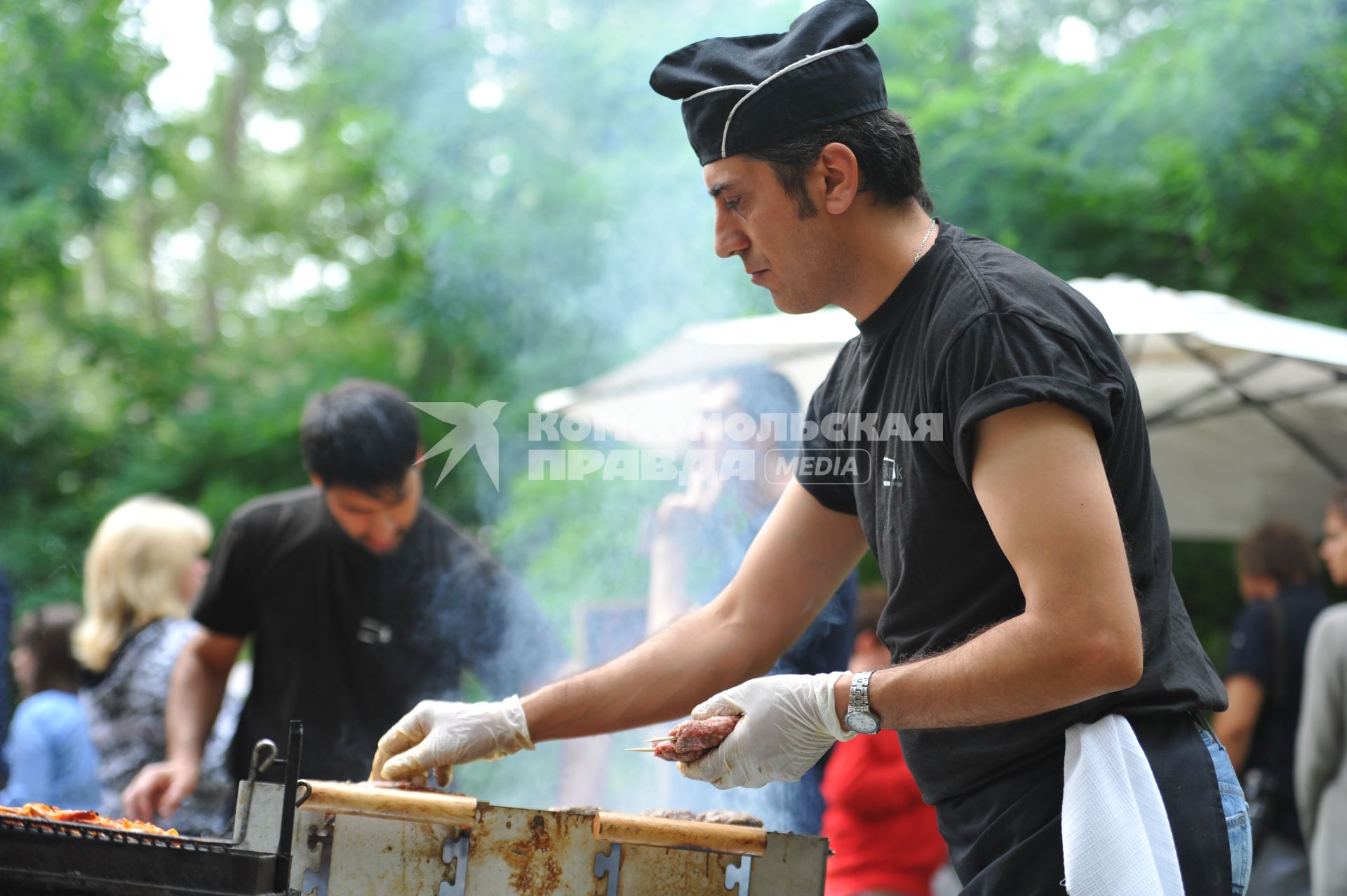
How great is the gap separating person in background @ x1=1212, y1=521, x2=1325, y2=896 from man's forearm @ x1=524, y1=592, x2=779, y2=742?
2.67 meters

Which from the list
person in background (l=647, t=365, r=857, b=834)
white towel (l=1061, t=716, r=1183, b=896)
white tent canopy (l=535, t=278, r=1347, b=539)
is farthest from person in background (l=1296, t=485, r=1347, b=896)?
white towel (l=1061, t=716, r=1183, b=896)

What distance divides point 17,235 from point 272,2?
4.61 m

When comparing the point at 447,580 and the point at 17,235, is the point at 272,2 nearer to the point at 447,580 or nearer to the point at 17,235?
the point at 17,235

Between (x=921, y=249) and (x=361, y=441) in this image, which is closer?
(x=921, y=249)

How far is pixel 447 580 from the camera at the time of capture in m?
3.36

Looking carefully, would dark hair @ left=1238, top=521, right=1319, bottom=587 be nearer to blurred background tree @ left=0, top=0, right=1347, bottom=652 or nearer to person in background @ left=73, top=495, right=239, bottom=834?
blurred background tree @ left=0, top=0, right=1347, bottom=652

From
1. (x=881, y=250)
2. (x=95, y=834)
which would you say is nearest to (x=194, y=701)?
(x=95, y=834)

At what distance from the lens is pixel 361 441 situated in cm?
314

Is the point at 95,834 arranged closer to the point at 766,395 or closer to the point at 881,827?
the point at 766,395

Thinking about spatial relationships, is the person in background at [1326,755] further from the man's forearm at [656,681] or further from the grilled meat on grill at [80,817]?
the grilled meat on grill at [80,817]

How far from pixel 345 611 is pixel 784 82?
2221 mm

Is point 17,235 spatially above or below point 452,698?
above

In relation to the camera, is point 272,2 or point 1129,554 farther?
point 272,2

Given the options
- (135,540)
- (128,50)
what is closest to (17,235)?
(128,50)
